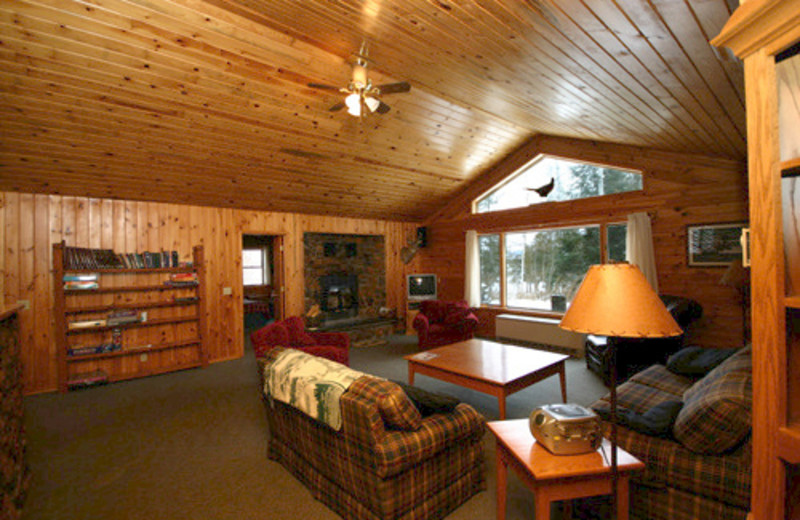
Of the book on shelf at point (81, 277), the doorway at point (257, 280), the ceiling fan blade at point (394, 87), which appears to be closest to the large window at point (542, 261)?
the ceiling fan blade at point (394, 87)

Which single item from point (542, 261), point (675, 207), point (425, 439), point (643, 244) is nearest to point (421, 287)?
point (542, 261)

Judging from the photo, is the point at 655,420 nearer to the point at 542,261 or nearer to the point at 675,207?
the point at 675,207

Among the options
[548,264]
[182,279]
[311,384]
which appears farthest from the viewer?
[548,264]

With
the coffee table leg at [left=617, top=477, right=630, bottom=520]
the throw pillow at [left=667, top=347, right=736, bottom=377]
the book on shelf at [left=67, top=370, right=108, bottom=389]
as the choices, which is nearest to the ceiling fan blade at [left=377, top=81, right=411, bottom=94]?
the coffee table leg at [left=617, top=477, right=630, bottom=520]

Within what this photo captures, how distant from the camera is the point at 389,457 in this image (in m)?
1.78

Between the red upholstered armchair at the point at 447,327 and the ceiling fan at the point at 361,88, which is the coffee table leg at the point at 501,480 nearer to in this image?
the ceiling fan at the point at 361,88

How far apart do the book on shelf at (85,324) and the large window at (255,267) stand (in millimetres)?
5127

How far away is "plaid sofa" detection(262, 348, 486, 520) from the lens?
6.04 feet

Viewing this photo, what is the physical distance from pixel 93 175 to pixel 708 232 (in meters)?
7.71

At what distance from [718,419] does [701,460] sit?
0.73 feet

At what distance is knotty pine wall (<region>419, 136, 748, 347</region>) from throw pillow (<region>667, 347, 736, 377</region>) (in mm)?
1741

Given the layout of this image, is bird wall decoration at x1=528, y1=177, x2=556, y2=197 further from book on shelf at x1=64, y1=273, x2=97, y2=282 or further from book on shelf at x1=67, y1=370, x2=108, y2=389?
book on shelf at x1=67, y1=370, x2=108, y2=389

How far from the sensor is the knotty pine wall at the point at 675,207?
459 centimetres

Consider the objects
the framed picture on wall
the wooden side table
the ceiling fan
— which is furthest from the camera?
the framed picture on wall
